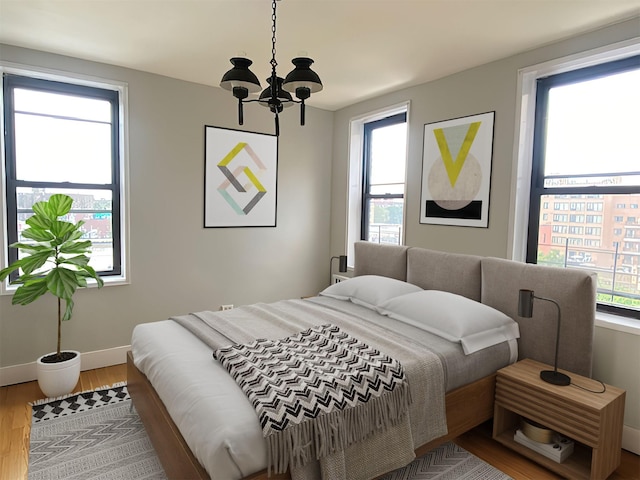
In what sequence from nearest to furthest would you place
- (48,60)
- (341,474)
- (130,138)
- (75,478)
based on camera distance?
(341,474)
(75,478)
(48,60)
(130,138)

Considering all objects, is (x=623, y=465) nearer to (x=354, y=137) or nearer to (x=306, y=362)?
(x=306, y=362)

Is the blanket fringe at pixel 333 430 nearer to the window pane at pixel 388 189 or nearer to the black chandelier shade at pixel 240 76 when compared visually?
the black chandelier shade at pixel 240 76

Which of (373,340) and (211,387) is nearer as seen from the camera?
(211,387)

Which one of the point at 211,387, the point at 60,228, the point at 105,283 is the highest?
the point at 60,228

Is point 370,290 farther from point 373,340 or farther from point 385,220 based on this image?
point 385,220

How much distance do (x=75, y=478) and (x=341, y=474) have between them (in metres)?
1.48

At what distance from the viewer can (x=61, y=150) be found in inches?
129

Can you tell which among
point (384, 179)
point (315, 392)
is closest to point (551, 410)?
point (315, 392)

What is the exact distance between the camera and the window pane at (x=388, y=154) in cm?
405

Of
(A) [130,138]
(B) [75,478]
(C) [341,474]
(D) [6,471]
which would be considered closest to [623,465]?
(C) [341,474]

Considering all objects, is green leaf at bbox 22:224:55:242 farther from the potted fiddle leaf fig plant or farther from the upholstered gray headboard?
the upholstered gray headboard

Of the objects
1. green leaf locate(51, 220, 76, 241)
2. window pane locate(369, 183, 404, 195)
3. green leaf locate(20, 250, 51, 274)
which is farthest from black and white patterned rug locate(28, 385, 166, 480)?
window pane locate(369, 183, 404, 195)

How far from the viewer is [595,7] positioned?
2.23 m

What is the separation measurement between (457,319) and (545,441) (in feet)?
2.68
